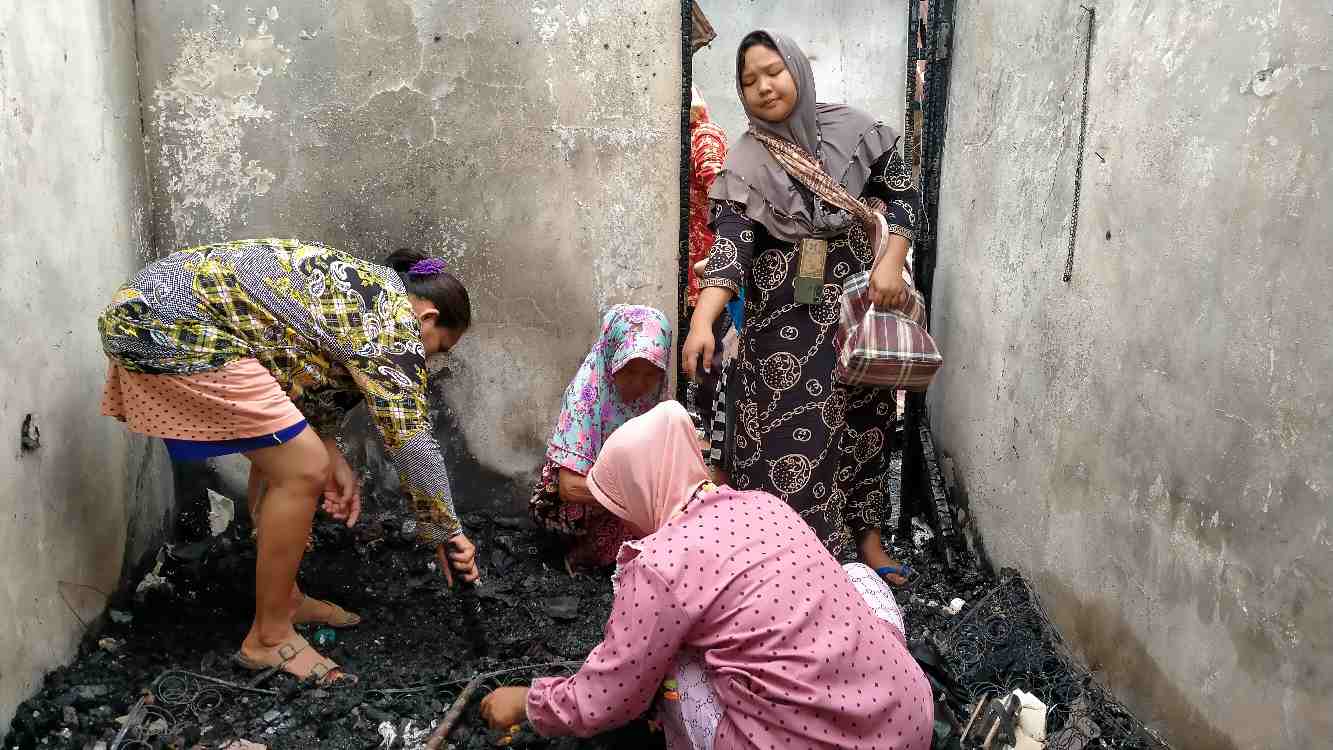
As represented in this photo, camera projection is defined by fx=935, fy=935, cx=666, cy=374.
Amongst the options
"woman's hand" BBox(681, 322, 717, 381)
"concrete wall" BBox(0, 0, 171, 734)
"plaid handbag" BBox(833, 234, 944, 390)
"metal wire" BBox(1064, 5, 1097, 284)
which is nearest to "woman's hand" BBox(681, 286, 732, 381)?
"woman's hand" BBox(681, 322, 717, 381)

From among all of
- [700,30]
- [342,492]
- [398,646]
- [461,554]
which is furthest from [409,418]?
[700,30]

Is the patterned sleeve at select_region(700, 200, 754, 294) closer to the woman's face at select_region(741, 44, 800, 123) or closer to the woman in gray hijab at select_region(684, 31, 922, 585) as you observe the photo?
the woman in gray hijab at select_region(684, 31, 922, 585)

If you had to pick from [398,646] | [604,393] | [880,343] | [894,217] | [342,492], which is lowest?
[398,646]

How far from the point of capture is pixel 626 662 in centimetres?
182

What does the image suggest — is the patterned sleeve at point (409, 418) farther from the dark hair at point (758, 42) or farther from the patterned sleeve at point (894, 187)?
the patterned sleeve at point (894, 187)

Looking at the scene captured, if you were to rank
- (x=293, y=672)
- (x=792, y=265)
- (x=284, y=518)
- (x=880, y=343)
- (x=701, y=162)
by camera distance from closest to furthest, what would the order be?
(x=284, y=518)
(x=293, y=672)
(x=880, y=343)
(x=792, y=265)
(x=701, y=162)

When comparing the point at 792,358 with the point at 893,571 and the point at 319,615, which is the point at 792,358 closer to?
the point at 893,571

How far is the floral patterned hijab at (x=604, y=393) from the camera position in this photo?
3262 mm

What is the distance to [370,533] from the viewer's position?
3.65 metres

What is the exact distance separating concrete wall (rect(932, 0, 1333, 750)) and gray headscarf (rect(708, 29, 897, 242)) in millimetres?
578

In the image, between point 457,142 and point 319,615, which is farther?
point 457,142

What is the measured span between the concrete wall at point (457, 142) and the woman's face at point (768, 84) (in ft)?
2.16

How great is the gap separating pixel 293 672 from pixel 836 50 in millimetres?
5356

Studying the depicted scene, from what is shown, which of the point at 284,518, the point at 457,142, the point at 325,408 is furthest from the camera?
the point at 457,142
